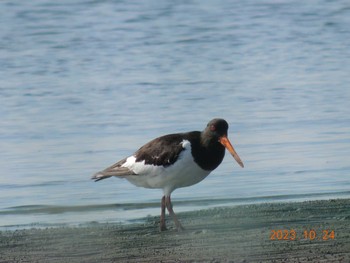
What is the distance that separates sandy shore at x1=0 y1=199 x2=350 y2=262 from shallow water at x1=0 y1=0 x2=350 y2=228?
534mm

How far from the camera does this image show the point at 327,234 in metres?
7.32

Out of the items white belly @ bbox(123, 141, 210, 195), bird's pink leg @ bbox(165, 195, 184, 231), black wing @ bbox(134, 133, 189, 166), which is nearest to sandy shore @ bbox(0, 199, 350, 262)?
bird's pink leg @ bbox(165, 195, 184, 231)

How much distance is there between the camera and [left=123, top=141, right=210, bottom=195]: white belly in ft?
27.0

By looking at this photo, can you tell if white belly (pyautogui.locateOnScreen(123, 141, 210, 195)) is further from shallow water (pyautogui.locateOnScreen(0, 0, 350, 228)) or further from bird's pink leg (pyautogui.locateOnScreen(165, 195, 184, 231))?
shallow water (pyautogui.locateOnScreen(0, 0, 350, 228))

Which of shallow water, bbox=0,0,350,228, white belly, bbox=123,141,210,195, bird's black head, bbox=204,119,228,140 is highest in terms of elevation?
bird's black head, bbox=204,119,228,140

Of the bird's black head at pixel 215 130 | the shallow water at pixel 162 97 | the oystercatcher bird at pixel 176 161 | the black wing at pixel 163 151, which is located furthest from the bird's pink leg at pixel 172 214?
the bird's black head at pixel 215 130

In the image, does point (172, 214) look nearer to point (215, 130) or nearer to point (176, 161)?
point (176, 161)

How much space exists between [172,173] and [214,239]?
0.91 metres

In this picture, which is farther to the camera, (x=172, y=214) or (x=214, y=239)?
(x=172, y=214)

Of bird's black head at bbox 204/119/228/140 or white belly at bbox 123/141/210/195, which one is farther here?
bird's black head at bbox 204/119/228/140

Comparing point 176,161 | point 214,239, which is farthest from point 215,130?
point 214,239

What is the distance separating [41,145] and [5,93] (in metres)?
2.99

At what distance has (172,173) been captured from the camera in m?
8.22

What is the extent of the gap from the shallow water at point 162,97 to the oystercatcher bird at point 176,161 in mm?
468
